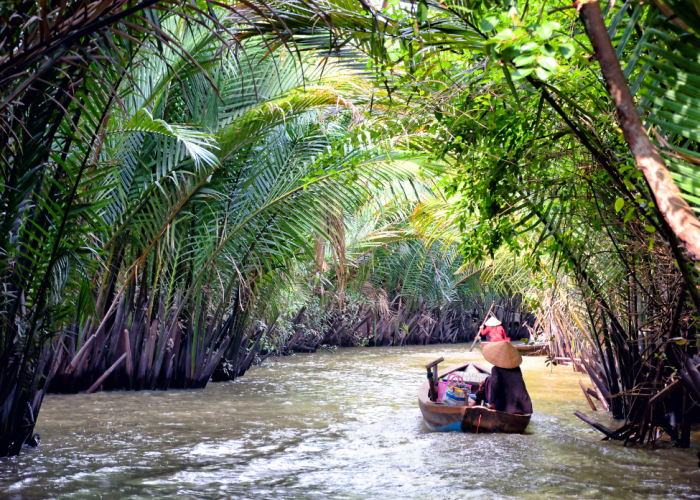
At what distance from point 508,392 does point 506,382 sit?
123 millimetres

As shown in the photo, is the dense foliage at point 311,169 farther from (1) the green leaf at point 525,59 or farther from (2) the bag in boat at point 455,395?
(2) the bag in boat at point 455,395

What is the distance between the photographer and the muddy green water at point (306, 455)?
531 cm

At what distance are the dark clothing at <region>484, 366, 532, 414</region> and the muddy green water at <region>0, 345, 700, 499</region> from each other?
1.17ft

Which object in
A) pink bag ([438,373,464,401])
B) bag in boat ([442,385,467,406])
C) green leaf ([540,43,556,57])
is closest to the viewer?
green leaf ([540,43,556,57])

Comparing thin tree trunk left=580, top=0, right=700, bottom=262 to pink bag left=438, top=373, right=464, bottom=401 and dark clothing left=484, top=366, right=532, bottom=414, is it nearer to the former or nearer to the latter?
dark clothing left=484, top=366, right=532, bottom=414

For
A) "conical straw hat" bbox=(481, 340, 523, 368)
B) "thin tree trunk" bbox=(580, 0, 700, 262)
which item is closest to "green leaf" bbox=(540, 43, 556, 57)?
"thin tree trunk" bbox=(580, 0, 700, 262)

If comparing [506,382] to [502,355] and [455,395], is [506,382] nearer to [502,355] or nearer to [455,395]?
[502,355]

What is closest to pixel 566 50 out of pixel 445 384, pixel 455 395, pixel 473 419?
pixel 473 419

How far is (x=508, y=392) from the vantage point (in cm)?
800

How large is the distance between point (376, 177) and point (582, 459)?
14.3 ft

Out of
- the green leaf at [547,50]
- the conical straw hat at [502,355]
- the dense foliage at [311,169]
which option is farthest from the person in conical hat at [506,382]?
the green leaf at [547,50]

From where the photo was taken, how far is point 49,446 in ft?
20.6

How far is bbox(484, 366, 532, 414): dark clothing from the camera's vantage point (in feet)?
26.0

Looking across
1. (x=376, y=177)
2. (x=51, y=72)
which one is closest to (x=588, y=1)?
(x=51, y=72)
